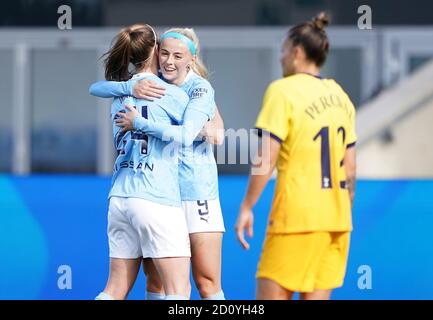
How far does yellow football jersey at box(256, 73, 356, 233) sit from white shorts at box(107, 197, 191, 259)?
394 millimetres

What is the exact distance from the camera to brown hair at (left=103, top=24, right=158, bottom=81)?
405 cm

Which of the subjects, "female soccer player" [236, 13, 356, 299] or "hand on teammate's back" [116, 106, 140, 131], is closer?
"female soccer player" [236, 13, 356, 299]

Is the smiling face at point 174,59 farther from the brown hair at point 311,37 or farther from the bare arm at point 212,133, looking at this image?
the brown hair at point 311,37

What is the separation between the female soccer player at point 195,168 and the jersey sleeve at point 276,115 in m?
0.31

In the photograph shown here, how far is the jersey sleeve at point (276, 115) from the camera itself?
375cm

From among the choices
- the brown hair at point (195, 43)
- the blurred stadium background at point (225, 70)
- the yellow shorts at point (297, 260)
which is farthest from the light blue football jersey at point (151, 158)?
the blurred stadium background at point (225, 70)

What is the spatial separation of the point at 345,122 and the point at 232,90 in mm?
5498

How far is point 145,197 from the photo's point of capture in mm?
3904

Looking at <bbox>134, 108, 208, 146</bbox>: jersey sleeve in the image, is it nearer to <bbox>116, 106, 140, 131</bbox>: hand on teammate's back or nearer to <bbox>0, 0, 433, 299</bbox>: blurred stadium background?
<bbox>116, 106, 140, 131</bbox>: hand on teammate's back

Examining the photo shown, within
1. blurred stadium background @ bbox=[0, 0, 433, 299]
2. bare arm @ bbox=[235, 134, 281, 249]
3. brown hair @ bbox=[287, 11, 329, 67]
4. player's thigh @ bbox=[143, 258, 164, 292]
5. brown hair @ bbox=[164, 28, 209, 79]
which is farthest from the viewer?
blurred stadium background @ bbox=[0, 0, 433, 299]

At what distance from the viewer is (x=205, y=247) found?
4.18 m

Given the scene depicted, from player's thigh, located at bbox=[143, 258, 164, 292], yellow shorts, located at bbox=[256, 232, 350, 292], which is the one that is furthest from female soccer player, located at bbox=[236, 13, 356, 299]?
player's thigh, located at bbox=[143, 258, 164, 292]

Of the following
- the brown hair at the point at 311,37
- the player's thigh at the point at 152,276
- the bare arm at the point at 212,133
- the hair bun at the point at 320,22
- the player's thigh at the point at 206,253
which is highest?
the hair bun at the point at 320,22

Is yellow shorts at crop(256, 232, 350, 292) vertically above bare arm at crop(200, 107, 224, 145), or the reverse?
bare arm at crop(200, 107, 224, 145)
